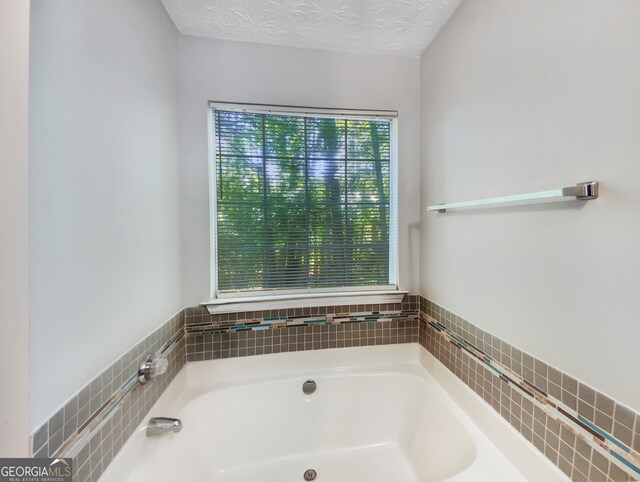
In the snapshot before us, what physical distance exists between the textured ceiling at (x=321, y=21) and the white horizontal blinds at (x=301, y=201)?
379 mm

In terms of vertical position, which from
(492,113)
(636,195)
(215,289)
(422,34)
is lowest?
(215,289)

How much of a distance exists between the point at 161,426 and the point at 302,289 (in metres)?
0.87

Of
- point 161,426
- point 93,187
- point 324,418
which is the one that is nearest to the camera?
point 93,187

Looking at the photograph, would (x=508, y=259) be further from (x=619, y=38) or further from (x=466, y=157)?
(x=619, y=38)

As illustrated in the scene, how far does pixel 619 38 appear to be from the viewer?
0.60 m

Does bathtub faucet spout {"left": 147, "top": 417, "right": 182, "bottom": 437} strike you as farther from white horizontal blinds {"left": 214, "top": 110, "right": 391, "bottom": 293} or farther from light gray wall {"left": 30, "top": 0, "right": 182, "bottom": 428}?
white horizontal blinds {"left": 214, "top": 110, "right": 391, "bottom": 293}

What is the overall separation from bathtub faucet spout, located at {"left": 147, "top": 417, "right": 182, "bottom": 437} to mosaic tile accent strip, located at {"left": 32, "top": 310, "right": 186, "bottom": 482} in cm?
5

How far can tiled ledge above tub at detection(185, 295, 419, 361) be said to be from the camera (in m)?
1.39

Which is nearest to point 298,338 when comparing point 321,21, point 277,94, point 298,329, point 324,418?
point 298,329

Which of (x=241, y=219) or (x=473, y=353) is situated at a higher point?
(x=241, y=219)

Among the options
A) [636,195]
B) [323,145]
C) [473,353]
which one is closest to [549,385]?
[473,353]

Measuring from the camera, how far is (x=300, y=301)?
1.45 meters

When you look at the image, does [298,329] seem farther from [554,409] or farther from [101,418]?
[554,409]

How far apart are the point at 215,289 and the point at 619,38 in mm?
1732
